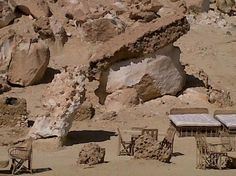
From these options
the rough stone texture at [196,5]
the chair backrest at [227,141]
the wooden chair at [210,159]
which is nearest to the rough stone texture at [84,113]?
the chair backrest at [227,141]

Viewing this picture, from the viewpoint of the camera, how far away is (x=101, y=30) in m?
21.6

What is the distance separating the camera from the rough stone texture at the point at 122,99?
1625cm

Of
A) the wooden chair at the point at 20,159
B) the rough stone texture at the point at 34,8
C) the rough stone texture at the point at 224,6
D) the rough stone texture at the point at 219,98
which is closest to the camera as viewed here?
the wooden chair at the point at 20,159

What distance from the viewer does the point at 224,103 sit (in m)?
16.9

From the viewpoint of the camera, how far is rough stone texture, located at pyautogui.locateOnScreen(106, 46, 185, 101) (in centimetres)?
1636

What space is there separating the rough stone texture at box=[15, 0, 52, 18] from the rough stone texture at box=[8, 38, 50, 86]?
4.74 metres

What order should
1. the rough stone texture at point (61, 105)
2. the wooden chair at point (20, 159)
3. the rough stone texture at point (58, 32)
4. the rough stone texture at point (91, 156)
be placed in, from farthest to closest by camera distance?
1. the rough stone texture at point (58, 32)
2. the rough stone texture at point (61, 105)
3. the rough stone texture at point (91, 156)
4. the wooden chair at point (20, 159)

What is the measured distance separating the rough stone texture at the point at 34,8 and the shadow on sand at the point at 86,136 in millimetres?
9761

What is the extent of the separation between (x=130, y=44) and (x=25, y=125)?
3.64 m

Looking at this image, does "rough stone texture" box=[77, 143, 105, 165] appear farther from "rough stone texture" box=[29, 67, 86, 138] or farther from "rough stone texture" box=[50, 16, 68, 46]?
"rough stone texture" box=[50, 16, 68, 46]

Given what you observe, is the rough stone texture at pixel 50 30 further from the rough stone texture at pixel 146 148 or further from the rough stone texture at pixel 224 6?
the rough stone texture at pixel 224 6

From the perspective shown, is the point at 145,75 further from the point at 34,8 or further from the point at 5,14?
the point at 34,8

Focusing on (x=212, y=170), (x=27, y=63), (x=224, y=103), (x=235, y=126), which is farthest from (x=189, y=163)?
(x=27, y=63)

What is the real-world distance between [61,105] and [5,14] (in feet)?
34.2
